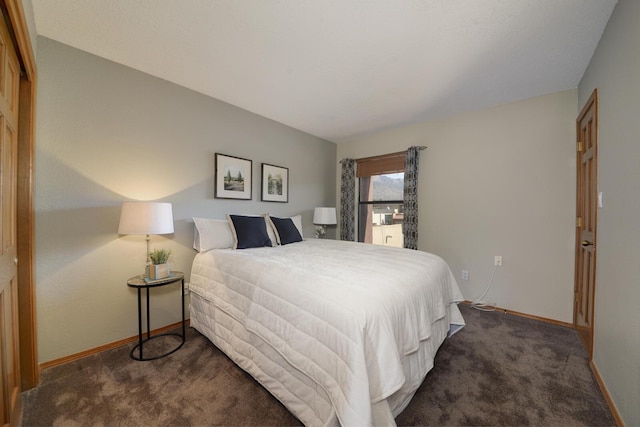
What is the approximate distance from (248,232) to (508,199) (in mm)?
3109

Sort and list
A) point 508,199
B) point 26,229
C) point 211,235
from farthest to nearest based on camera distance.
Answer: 1. point 508,199
2. point 211,235
3. point 26,229

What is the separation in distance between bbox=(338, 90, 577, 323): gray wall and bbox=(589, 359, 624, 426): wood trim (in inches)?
41.9

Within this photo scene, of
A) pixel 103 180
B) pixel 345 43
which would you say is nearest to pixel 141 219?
pixel 103 180

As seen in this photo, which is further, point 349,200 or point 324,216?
point 349,200

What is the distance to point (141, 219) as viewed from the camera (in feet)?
6.32

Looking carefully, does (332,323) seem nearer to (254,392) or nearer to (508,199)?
(254,392)

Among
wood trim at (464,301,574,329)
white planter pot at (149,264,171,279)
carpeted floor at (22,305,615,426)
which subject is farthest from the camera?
wood trim at (464,301,574,329)

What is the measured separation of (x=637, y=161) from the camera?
50.2 inches

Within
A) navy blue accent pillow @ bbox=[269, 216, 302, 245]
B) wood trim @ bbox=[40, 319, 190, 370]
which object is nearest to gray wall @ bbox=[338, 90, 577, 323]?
navy blue accent pillow @ bbox=[269, 216, 302, 245]

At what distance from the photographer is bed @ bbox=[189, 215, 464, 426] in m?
1.12

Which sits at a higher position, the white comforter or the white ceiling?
the white ceiling

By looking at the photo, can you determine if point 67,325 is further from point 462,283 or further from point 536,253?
point 536,253

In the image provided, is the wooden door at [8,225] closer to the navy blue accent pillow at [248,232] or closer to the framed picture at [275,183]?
the navy blue accent pillow at [248,232]

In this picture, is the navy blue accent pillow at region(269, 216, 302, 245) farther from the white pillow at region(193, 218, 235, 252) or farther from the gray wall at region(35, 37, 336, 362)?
the gray wall at region(35, 37, 336, 362)
